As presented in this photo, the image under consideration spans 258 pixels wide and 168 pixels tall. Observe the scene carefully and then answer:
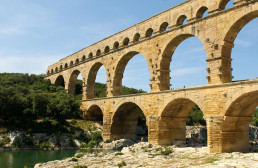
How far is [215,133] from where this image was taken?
16953 millimetres

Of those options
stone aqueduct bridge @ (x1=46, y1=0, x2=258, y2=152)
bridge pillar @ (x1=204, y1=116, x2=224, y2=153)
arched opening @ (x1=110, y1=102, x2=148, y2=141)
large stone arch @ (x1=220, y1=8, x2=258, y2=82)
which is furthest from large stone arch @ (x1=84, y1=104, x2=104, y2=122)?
large stone arch @ (x1=220, y1=8, x2=258, y2=82)

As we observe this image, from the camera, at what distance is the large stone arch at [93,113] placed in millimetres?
31998

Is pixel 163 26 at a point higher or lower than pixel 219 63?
higher

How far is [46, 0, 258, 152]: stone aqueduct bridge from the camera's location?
16844mm

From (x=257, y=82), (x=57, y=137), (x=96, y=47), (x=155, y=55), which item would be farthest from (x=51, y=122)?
(x=257, y=82)

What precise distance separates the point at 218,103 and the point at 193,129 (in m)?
19.4

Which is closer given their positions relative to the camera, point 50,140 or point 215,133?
point 215,133

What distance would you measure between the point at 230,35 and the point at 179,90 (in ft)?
16.5

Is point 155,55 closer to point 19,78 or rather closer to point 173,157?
point 173,157

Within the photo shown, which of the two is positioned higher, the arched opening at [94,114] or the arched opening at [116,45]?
the arched opening at [116,45]

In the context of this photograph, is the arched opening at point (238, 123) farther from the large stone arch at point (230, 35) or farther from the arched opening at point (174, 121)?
the arched opening at point (174, 121)

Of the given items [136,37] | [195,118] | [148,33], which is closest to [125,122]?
[136,37]

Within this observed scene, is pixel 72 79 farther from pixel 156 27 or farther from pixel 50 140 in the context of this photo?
pixel 156 27

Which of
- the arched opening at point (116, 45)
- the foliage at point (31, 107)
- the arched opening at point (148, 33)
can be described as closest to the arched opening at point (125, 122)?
the foliage at point (31, 107)
